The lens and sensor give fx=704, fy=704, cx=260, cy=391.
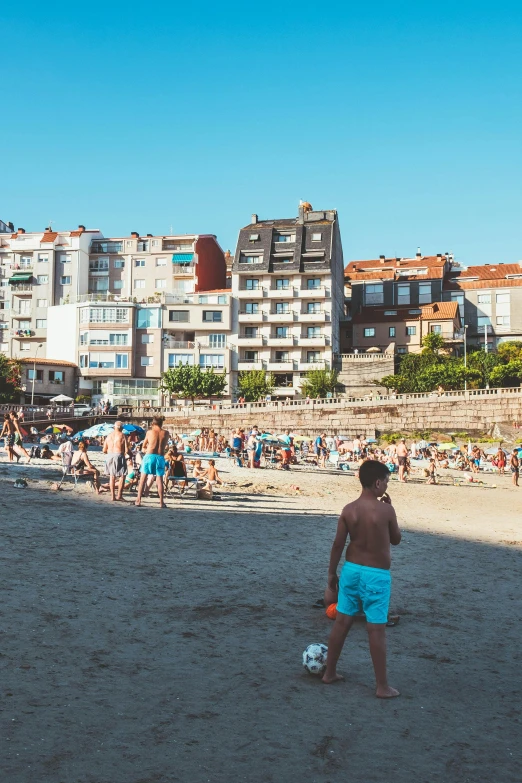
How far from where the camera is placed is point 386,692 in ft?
15.9

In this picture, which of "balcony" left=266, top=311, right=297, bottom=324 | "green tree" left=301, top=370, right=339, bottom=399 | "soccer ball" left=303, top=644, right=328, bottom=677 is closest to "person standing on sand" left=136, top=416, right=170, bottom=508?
"soccer ball" left=303, top=644, right=328, bottom=677

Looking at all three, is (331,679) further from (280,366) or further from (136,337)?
(136,337)

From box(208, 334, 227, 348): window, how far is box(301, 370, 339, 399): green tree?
8757 millimetres

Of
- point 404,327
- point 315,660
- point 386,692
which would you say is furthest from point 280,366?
point 386,692

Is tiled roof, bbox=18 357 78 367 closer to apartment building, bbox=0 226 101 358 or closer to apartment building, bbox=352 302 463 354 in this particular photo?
apartment building, bbox=0 226 101 358

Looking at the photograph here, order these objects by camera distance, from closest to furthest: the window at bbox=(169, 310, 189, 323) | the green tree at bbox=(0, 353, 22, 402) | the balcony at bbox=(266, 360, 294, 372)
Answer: the green tree at bbox=(0, 353, 22, 402)
the balcony at bbox=(266, 360, 294, 372)
the window at bbox=(169, 310, 189, 323)

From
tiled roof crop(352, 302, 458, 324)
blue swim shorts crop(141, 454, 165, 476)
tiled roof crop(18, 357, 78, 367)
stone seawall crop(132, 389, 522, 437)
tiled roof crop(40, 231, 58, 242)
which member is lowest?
blue swim shorts crop(141, 454, 165, 476)

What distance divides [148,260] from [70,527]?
212 feet

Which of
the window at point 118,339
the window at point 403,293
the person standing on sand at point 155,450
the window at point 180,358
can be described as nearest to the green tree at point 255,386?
the window at point 180,358

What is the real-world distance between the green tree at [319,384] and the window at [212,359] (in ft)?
26.2

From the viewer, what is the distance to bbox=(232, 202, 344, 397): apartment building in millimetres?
65250

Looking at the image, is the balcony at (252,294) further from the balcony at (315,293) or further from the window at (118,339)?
the window at (118,339)

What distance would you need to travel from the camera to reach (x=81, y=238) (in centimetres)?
7312

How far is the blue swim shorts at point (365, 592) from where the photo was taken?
484cm
